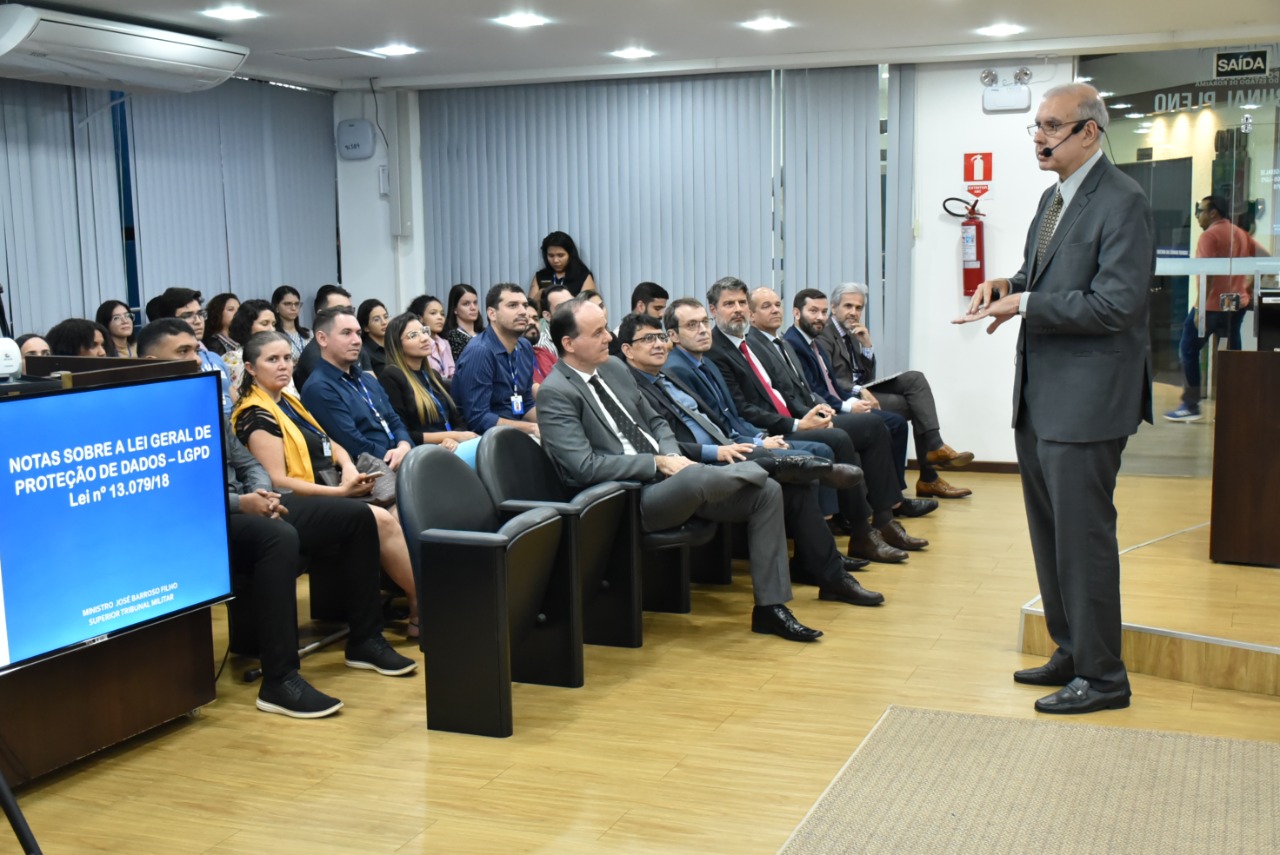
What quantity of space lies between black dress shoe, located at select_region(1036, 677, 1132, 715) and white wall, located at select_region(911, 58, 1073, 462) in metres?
4.59

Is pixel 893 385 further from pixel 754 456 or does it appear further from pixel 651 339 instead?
pixel 651 339

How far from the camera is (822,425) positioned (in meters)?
6.11

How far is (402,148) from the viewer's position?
9.50m

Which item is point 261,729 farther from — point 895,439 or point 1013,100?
point 1013,100

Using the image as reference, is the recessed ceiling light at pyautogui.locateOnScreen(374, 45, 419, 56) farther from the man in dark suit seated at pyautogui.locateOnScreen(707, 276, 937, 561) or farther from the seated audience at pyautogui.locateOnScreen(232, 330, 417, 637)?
the seated audience at pyautogui.locateOnScreen(232, 330, 417, 637)

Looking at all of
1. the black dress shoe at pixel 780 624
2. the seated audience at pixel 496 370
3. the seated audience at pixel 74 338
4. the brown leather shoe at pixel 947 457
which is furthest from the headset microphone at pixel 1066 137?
the seated audience at pixel 74 338

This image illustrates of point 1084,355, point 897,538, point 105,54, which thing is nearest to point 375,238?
point 105,54

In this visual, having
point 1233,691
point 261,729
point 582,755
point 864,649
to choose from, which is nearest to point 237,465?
point 261,729

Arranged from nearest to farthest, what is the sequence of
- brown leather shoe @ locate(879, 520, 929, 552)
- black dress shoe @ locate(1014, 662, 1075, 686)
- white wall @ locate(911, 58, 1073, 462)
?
black dress shoe @ locate(1014, 662, 1075, 686), brown leather shoe @ locate(879, 520, 929, 552), white wall @ locate(911, 58, 1073, 462)

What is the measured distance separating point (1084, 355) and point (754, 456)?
5.70 ft

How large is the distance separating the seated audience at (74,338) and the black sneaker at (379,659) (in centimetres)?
214

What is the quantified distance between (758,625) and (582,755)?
1.36 metres

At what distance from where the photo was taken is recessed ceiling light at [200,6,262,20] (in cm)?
626

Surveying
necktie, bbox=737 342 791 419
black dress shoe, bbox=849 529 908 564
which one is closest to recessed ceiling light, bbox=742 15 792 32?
necktie, bbox=737 342 791 419
